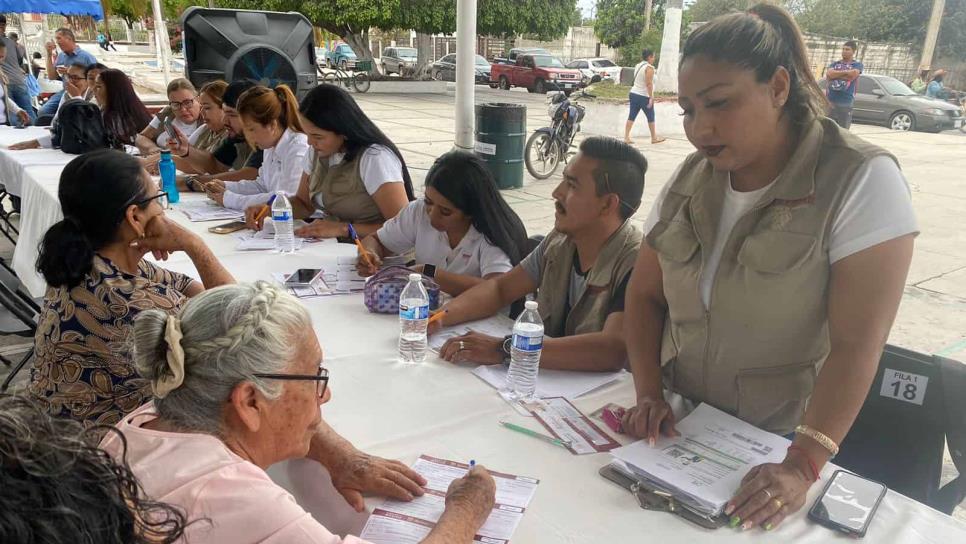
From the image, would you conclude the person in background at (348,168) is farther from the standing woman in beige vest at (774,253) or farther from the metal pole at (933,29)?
the metal pole at (933,29)

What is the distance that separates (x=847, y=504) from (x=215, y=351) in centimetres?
134

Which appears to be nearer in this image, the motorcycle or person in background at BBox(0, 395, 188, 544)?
person in background at BBox(0, 395, 188, 544)

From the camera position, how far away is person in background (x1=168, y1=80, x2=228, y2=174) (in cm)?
486

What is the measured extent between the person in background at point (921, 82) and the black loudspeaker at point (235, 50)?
60.1 feet

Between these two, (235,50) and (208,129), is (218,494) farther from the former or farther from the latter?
(235,50)

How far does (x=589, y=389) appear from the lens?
1.86 m

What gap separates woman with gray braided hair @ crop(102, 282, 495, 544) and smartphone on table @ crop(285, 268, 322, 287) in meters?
1.41

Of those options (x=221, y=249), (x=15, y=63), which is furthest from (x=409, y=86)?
(x=221, y=249)

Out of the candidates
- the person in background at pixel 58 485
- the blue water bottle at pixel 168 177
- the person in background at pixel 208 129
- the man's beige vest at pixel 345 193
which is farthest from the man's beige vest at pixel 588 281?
the person in background at pixel 208 129

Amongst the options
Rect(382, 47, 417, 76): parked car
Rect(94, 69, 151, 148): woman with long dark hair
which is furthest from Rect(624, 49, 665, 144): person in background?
Rect(382, 47, 417, 76): parked car

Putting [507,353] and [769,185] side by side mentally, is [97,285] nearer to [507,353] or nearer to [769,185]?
[507,353]

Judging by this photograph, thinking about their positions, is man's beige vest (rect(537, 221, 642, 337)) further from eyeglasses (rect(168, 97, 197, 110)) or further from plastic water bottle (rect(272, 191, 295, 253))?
eyeglasses (rect(168, 97, 197, 110))

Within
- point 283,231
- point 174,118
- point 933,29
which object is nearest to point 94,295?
point 283,231

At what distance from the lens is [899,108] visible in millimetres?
15164
